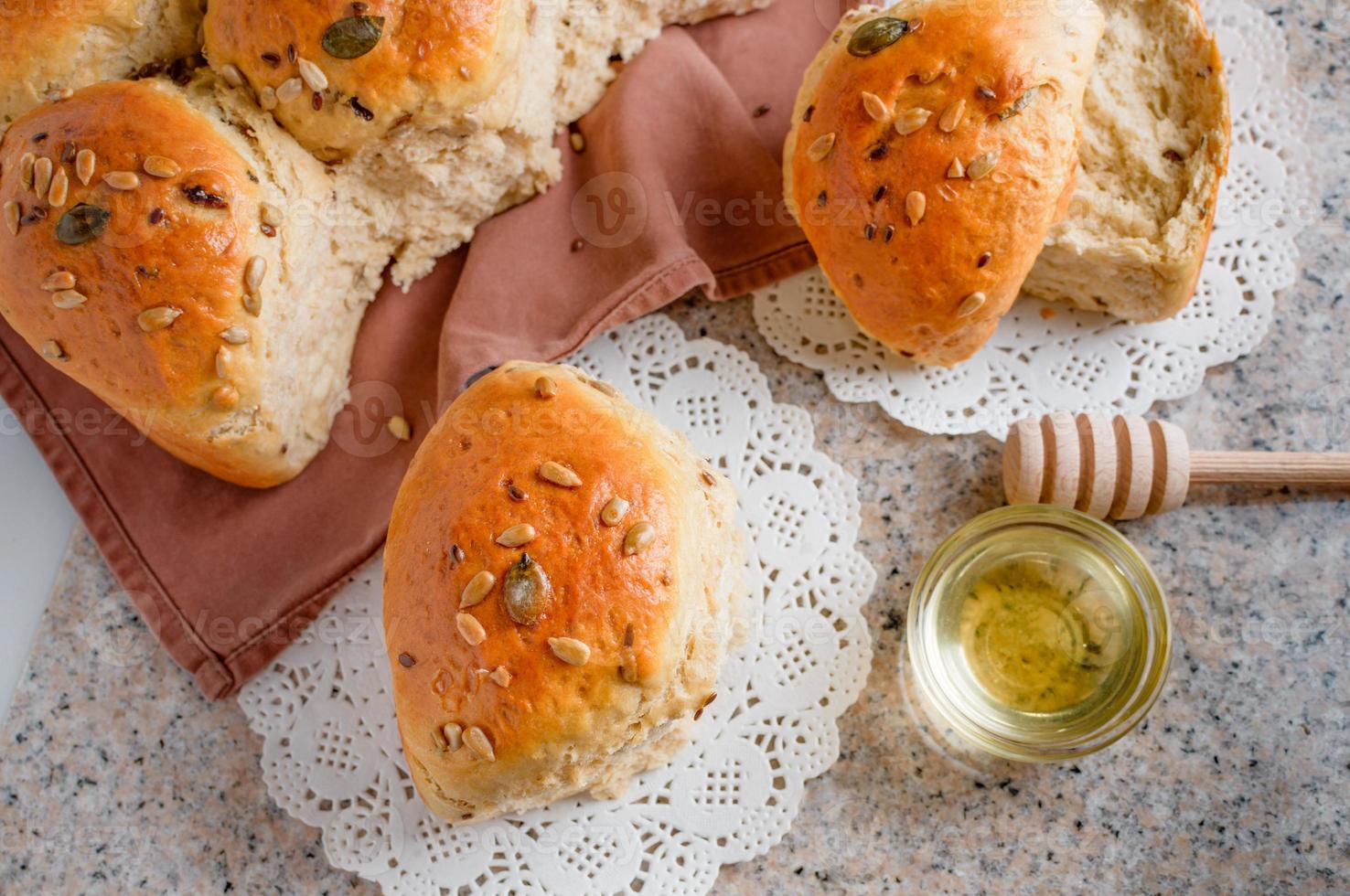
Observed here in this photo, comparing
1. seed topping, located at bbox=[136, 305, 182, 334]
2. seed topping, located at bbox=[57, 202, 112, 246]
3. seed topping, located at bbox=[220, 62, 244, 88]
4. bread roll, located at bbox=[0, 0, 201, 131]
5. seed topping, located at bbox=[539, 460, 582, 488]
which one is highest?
bread roll, located at bbox=[0, 0, 201, 131]

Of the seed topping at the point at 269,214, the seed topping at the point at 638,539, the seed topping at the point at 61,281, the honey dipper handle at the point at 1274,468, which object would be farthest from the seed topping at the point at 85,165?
the honey dipper handle at the point at 1274,468

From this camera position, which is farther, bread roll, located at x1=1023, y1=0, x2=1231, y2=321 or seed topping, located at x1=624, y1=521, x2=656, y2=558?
bread roll, located at x1=1023, y1=0, x2=1231, y2=321

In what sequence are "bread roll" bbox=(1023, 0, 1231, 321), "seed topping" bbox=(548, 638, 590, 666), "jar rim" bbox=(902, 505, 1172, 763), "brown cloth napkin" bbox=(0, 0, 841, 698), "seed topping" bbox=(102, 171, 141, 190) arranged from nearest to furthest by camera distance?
"seed topping" bbox=(548, 638, 590, 666), "seed topping" bbox=(102, 171, 141, 190), "jar rim" bbox=(902, 505, 1172, 763), "bread roll" bbox=(1023, 0, 1231, 321), "brown cloth napkin" bbox=(0, 0, 841, 698)

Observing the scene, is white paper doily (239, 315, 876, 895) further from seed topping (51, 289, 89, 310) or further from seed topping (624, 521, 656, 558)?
seed topping (51, 289, 89, 310)

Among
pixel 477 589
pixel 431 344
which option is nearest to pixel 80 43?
pixel 431 344
